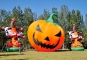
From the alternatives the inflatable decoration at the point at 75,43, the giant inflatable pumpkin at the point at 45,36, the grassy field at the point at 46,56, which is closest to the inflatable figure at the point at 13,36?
the giant inflatable pumpkin at the point at 45,36

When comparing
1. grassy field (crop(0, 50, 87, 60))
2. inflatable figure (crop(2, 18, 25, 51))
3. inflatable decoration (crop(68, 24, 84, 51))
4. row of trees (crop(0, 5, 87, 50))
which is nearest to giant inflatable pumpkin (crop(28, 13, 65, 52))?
grassy field (crop(0, 50, 87, 60))

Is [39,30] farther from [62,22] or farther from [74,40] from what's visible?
[62,22]

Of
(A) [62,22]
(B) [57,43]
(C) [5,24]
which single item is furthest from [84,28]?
(B) [57,43]

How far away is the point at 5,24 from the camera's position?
5081 cm

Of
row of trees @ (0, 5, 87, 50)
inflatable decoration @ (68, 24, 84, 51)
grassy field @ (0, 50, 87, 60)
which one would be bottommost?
grassy field @ (0, 50, 87, 60)

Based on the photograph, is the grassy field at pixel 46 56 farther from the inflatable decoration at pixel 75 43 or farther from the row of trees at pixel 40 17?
the row of trees at pixel 40 17

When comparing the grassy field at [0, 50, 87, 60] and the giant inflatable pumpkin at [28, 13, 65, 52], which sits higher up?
the giant inflatable pumpkin at [28, 13, 65, 52]

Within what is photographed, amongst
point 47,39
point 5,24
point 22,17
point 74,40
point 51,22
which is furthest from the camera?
point 22,17

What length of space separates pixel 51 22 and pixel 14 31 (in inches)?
291

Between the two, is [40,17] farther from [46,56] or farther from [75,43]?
[46,56]

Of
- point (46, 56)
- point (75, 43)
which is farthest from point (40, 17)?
point (46, 56)

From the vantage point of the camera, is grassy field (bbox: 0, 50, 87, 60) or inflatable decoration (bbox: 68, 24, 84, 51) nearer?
grassy field (bbox: 0, 50, 87, 60)

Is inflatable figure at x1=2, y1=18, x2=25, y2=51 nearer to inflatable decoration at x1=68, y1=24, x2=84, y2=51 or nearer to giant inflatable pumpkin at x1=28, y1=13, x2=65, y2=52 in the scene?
giant inflatable pumpkin at x1=28, y1=13, x2=65, y2=52

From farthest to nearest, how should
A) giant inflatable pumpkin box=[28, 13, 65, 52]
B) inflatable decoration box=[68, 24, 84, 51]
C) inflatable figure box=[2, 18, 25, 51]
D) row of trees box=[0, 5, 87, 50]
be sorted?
row of trees box=[0, 5, 87, 50] → inflatable decoration box=[68, 24, 84, 51] → inflatable figure box=[2, 18, 25, 51] → giant inflatable pumpkin box=[28, 13, 65, 52]
